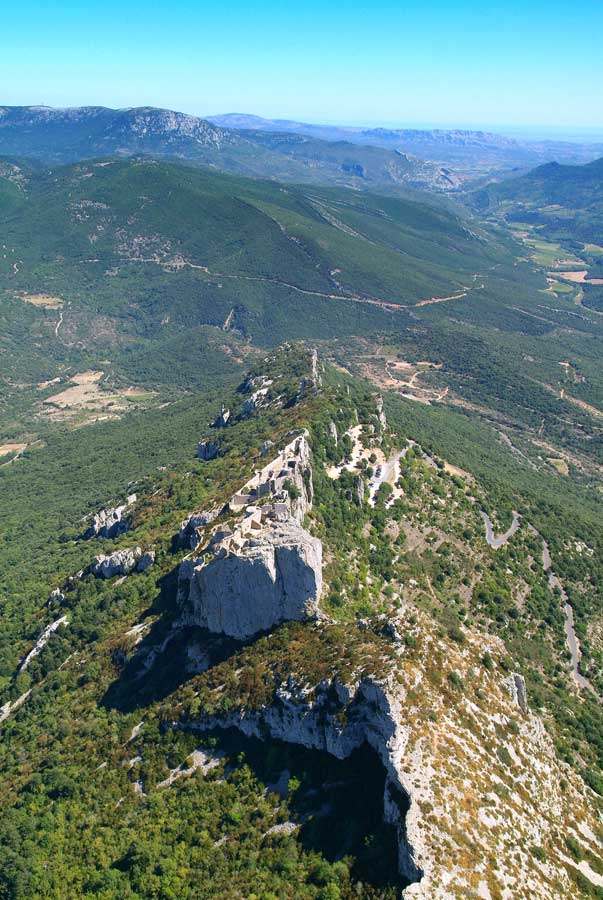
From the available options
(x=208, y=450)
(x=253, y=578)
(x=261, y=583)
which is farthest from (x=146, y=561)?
(x=208, y=450)

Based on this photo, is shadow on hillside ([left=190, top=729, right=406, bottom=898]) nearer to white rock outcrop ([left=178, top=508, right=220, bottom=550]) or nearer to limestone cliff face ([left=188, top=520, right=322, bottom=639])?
limestone cliff face ([left=188, top=520, right=322, bottom=639])

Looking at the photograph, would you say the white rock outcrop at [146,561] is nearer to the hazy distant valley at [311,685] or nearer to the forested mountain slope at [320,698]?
the hazy distant valley at [311,685]

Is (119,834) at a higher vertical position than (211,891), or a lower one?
lower

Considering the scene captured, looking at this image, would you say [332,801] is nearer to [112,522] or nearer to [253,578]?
[253,578]

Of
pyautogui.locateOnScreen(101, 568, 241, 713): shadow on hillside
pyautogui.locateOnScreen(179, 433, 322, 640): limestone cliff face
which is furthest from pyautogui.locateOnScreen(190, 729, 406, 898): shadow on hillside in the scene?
pyautogui.locateOnScreen(179, 433, 322, 640): limestone cliff face

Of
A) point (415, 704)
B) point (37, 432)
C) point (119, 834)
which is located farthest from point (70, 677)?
point (37, 432)

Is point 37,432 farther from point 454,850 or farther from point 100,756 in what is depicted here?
point 454,850

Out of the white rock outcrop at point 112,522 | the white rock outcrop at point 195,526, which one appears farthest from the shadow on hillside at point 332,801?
the white rock outcrop at point 112,522

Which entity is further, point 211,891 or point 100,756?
point 100,756
